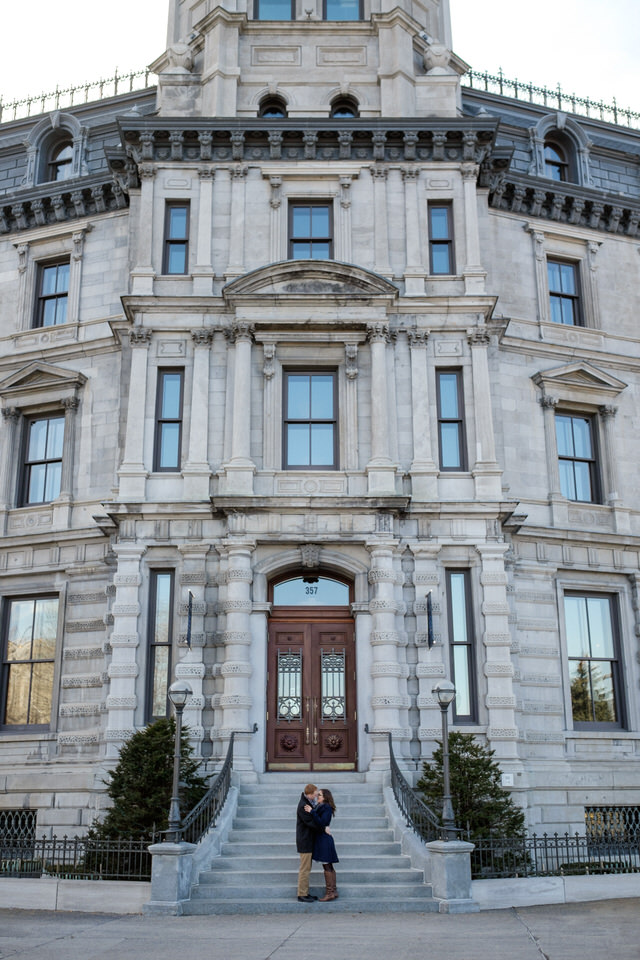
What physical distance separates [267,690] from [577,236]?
14891 millimetres

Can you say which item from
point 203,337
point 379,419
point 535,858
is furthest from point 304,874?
point 203,337

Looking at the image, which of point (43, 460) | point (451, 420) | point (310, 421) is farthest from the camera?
point (43, 460)

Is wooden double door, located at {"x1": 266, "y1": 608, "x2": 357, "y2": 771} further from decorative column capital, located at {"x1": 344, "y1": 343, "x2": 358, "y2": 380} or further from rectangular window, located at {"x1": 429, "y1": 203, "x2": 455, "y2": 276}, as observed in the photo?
rectangular window, located at {"x1": 429, "y1": 203, "x2": 455, "y2": 276}

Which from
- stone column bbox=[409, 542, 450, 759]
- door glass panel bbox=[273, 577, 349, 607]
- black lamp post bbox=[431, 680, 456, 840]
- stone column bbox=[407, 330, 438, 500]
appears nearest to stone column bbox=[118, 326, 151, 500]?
door glass panel bbox=[273, 577, 349, 607]

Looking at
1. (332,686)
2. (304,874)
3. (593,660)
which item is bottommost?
(304,874)

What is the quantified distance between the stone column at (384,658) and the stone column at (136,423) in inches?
207

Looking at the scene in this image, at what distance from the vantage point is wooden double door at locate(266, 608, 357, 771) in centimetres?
2067

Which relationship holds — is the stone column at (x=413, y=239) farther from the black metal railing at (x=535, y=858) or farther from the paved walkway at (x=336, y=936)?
the paved walkway at (x=336, y=936)

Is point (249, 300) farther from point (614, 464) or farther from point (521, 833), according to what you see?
point (521, 833)

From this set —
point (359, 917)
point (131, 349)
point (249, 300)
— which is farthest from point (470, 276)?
point (359, 917)

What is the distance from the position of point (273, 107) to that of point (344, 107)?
1.82m

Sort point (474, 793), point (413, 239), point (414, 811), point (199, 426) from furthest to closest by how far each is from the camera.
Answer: point (413, 239)
point (199, 426)
point (474, 793)
point (414, 811)

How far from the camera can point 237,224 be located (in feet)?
77.9

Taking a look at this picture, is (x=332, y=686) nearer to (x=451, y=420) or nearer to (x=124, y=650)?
(x=124, y=650)
